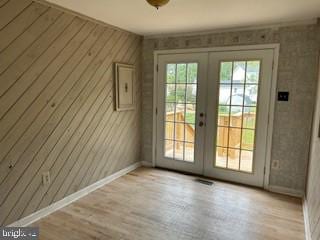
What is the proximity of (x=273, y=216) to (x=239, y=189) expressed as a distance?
2.29 feet

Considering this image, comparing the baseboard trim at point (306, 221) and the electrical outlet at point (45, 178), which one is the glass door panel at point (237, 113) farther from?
the electrical outlet at point (45, 178)

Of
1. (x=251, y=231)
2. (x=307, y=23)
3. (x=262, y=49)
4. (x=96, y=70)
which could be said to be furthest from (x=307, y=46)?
(x=96, y=70)

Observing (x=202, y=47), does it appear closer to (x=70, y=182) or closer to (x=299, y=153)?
(x=299, y=153)

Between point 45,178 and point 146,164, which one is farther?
point 146,164

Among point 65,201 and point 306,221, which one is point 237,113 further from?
point 65,201

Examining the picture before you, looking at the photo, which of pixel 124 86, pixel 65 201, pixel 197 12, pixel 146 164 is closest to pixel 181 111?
pixel 124 86

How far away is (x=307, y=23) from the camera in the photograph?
2869 millimetres

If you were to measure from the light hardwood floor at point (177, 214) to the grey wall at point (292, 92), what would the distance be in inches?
14.7

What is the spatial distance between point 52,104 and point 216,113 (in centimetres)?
228

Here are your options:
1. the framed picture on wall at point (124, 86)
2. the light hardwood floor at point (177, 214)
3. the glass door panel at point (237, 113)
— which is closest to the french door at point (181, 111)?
the glass door panel at point (237, 113)

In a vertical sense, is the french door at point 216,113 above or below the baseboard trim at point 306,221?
above

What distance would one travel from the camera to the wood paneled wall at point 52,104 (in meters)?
2.17

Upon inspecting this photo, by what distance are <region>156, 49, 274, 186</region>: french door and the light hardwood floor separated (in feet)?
1.36

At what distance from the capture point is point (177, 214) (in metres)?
2.64
